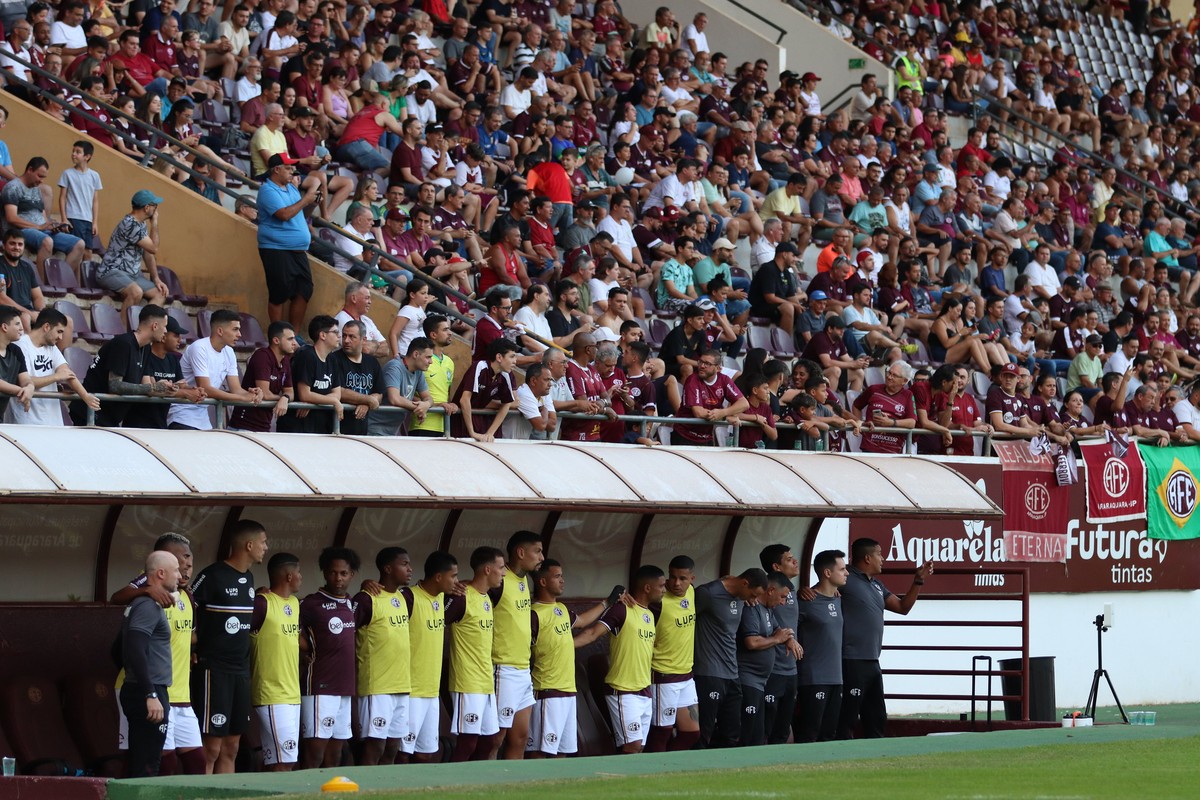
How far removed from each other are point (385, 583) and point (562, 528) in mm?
2762

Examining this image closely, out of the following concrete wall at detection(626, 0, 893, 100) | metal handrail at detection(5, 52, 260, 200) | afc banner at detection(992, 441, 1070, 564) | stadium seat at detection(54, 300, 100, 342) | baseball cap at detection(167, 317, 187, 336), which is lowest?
afc banner at detection(992, 441, 1070, 564)

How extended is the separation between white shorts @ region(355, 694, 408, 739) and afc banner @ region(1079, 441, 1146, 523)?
1092 cm

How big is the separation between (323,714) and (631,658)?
2910 millimetres

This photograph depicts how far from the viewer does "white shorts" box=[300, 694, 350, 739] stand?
47.3 ft

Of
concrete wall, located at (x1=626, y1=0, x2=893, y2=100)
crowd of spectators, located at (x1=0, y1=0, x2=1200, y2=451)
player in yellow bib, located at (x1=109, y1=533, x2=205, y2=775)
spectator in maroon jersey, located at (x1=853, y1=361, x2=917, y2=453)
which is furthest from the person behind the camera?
concrete wall, located at (x1=626, y1=0, x2=893, y2=100)

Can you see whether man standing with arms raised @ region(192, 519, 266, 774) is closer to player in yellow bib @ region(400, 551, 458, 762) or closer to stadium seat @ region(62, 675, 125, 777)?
stadium seat @ region(62, 675, 125, 777)

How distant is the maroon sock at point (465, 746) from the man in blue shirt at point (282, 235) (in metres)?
5.06

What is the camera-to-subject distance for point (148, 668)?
41.5ft

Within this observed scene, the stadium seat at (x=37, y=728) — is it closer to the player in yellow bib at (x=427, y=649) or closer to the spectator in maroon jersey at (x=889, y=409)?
the player in yellow bib at (x=427, y=649)

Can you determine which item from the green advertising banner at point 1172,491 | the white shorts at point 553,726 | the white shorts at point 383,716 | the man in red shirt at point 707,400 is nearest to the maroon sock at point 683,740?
the white shorts at point 553,726

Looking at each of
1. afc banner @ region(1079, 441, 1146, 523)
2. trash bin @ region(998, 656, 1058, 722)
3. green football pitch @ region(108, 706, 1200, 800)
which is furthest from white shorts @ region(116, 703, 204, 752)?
afc banner @ region(1079, 441, 1146, 523)

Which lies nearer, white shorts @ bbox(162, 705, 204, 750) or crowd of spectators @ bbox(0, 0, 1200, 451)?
white shorts @ bbox(162, 705, 204, 750)

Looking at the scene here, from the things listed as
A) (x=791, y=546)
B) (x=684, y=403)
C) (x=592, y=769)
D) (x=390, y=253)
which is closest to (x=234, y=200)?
(x=390, y=253)

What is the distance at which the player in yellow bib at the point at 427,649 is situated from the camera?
49.1 feet
